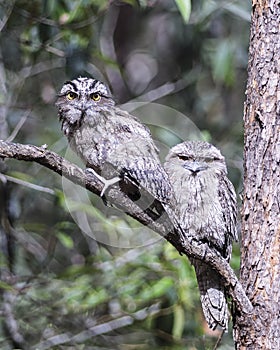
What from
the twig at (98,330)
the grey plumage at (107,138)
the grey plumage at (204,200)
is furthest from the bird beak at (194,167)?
the twig at (98,330)

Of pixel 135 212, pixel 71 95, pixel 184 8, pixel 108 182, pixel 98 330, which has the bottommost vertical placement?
pixel 98 330

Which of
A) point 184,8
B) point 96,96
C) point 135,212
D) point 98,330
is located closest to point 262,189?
point 135,212

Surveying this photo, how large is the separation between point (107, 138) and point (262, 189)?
21.1 inches

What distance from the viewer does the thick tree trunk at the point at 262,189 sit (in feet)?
8.46

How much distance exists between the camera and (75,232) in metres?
4.92

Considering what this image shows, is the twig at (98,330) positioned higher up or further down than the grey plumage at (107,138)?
further down

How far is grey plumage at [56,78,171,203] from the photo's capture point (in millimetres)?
2689

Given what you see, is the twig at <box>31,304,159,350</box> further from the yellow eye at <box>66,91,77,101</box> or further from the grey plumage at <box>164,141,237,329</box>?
the yellow eye at <box>66,91,77,101</box>

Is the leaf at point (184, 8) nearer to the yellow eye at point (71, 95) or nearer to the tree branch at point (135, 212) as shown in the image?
the yellow eye at point (71, 95)

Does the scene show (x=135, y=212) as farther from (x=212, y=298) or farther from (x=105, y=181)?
(x=212, y=298)

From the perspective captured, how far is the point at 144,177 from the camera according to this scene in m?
2.66

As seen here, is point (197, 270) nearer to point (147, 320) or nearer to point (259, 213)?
point (259, 213)

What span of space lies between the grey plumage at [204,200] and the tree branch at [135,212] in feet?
1.54

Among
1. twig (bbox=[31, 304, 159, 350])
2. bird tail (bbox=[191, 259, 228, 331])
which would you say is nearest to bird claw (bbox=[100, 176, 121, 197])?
bird tail (bbox=[191, 259, 228, 331])
